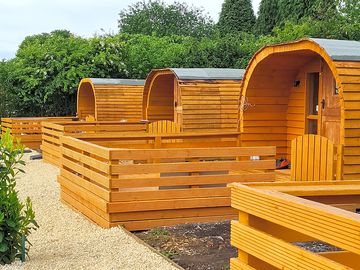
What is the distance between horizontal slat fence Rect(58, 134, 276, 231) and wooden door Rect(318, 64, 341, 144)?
232 cm

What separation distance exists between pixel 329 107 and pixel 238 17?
1755 inches

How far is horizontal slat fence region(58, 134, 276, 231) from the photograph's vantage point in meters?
8.41

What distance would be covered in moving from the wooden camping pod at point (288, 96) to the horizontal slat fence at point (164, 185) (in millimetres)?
2459

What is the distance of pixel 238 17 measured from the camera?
5469 centimetres

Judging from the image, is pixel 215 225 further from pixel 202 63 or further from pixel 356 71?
pixel 202 63

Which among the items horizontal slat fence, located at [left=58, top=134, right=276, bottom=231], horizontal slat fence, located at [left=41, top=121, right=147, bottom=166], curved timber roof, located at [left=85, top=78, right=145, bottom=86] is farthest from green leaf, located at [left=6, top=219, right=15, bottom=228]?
curved timber roof, located at [left=85, top=78, right=145, bottom=86]

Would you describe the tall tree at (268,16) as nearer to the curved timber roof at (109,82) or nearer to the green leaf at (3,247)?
the curved timber roof at (109,82)

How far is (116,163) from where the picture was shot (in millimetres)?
8375

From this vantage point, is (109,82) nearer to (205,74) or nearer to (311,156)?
(205,74)

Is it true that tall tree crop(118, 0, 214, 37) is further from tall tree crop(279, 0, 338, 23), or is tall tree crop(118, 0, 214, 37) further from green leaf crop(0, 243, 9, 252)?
green leaf crop(0, 243, 9, 252)

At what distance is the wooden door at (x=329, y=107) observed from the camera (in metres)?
11.0

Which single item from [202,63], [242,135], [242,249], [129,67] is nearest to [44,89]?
[129,67]

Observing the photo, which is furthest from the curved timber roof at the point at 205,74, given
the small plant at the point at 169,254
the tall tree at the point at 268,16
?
the tall tree at the point at 268,16

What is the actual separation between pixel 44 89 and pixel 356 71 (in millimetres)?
21238
